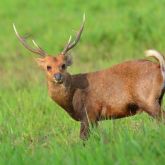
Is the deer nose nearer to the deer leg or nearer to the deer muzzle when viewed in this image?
the deer muzzle

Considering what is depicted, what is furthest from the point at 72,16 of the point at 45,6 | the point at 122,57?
the point at 122,57

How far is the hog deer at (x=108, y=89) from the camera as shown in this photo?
25.9ft

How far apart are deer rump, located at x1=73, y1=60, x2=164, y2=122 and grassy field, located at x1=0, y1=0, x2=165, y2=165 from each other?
16 centimetres

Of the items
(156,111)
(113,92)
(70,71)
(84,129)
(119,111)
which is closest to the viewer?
(156,111)

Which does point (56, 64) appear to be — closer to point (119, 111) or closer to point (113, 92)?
point (113, 92)

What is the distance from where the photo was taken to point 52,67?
8.34 metres

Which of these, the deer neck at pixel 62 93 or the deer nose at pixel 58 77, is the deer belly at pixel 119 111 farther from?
the deer nose at pixel 58 77

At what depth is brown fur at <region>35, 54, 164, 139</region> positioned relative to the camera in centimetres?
792

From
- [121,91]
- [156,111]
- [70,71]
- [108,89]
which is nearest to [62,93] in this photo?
[108,89]

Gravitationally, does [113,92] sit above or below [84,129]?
above

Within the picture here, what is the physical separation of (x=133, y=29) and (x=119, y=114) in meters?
7.16

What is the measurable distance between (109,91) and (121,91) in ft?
0.53

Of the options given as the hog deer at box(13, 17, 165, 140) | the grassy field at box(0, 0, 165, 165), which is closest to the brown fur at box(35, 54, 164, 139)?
the hog deer at box(13, 17, 165, 140)

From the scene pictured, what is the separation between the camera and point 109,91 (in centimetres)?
836
